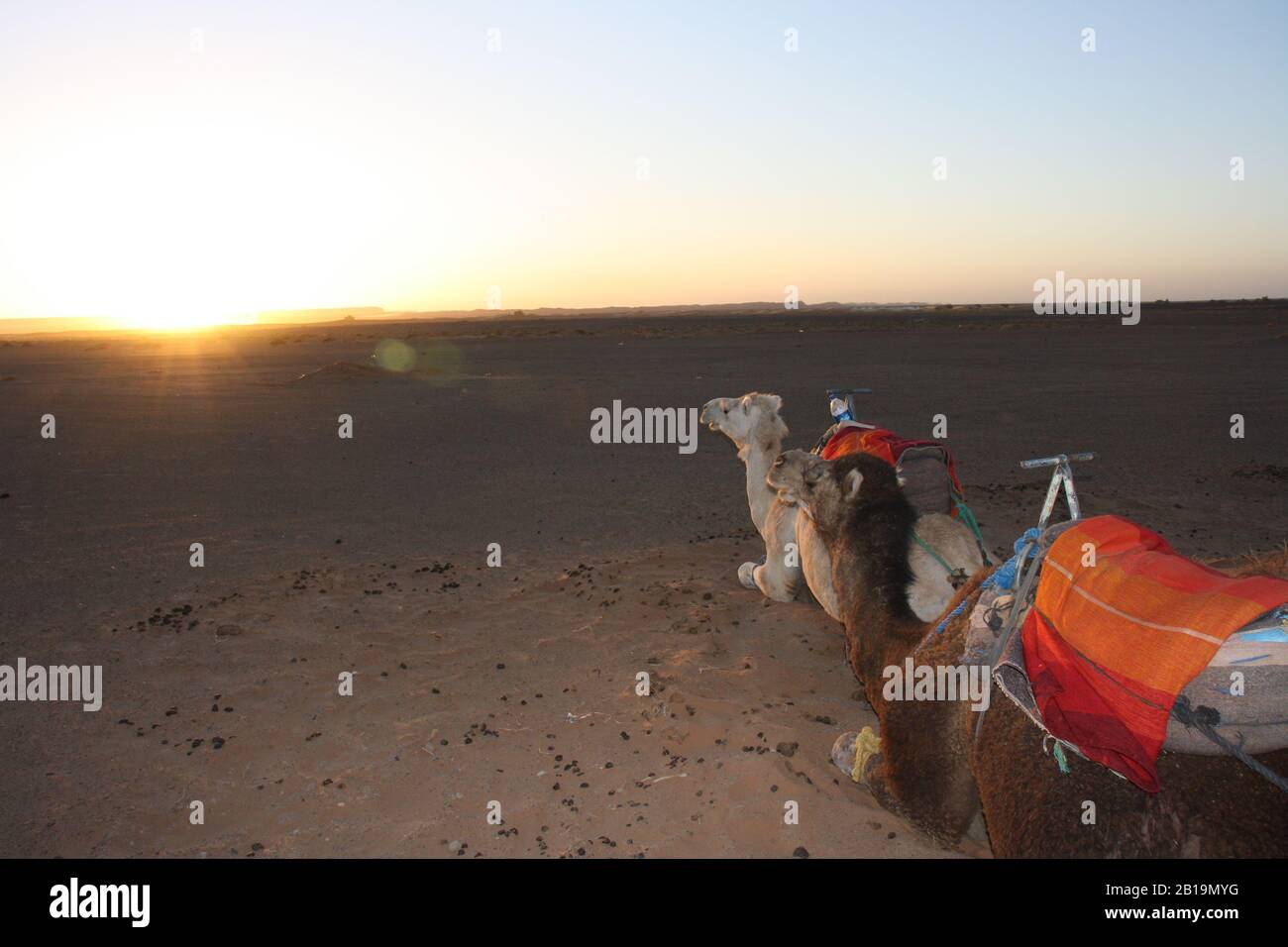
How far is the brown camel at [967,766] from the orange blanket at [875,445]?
1.98 ft

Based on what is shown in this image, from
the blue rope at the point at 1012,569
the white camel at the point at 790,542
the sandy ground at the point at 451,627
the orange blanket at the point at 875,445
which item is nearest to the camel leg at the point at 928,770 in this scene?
the sandy ground at the point at 451,627

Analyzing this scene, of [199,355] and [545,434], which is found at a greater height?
[199,355]

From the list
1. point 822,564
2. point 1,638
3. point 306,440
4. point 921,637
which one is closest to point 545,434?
point 306,440

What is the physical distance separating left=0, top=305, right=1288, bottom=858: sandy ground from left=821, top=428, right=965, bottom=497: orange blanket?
1643 millimetres

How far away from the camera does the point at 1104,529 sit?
3.15 m

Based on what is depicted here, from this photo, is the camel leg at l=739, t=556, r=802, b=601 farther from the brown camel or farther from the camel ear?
the camel ear

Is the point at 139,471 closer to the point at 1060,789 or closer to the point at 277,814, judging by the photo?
the point at 277,814

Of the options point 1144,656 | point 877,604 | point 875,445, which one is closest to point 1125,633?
point 1144,656

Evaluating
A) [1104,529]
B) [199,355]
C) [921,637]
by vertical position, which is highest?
[199,355]

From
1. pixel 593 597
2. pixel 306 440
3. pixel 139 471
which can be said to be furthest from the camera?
pixel 306 440

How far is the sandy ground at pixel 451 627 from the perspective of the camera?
4.89 meters

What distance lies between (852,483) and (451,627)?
4.22 m

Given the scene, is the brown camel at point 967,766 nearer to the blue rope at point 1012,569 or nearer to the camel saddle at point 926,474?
the blue rope at point 1012,569
